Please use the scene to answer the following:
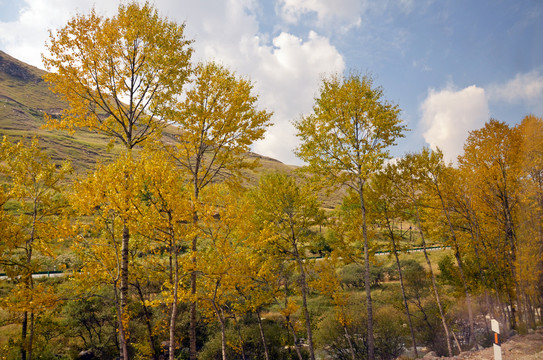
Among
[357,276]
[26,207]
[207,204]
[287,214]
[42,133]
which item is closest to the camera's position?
[207,204]

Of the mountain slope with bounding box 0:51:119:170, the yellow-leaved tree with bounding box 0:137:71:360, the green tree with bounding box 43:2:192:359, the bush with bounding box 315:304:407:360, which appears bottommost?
the bush with bounding box 315:304:407:360

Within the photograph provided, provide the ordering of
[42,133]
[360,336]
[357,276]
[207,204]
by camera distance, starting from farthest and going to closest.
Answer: [42,133] < [357,276] < [360,336] < [207,204]

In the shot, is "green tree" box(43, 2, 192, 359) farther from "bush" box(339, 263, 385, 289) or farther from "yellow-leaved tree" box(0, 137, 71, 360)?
"bush" box(339, 263, 385, 289)

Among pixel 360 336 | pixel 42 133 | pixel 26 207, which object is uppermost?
pixel 42 133

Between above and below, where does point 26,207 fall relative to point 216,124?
below

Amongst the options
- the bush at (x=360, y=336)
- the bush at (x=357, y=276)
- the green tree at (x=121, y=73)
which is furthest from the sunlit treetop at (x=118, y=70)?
the bush at (x=357, y=276)

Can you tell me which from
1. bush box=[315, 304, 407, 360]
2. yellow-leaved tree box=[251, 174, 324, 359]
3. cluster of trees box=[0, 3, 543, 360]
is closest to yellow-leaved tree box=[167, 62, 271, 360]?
cluster of trees box=[0, 3, 543, 360]

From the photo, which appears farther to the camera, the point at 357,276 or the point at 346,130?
the point at 357,276

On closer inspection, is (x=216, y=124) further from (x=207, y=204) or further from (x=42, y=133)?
(x=42, y=133)

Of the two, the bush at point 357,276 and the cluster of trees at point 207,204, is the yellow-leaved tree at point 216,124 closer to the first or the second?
the cluster of trees at point 207,204

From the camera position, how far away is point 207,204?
9.06 meters

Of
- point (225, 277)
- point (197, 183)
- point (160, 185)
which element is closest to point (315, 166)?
point (197, 183)

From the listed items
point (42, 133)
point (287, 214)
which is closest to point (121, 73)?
point (287, 214)

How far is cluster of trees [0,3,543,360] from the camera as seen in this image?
8289mm
